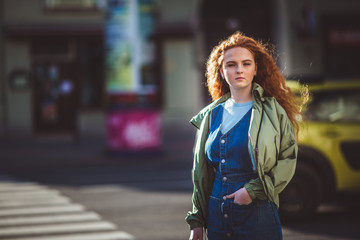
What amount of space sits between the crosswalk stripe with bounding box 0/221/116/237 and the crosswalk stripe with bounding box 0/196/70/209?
160cm

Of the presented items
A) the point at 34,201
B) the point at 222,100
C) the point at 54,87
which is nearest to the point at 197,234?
the point at 222,100

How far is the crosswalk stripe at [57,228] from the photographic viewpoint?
686 cm

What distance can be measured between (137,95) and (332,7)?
997cm

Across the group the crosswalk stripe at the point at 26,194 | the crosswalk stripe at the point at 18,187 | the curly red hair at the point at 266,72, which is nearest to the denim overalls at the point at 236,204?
the curly red hair at the point at 266,72

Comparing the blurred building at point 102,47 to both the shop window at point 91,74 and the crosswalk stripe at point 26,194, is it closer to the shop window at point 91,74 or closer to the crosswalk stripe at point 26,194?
the shop window at point 91,74

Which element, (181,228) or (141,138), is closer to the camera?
(181,228)

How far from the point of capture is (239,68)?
3031mm

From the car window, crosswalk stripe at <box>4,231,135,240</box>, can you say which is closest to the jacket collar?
crosswalk stripe at <box>4,231,135,240</box>

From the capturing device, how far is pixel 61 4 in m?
20.3

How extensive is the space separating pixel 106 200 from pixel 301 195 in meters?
3.26

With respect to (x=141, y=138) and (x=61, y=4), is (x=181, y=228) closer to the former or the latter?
(x=141, y=138)

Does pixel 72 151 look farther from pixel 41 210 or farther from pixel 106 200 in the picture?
pixel 41 210

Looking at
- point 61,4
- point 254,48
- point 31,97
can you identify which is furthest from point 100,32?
point 254,48

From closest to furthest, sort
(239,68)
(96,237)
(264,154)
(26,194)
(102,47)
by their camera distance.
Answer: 1. (264,154)
2. (239,68)
3. (96,237)
4. (26,194)
5. (102,47)
